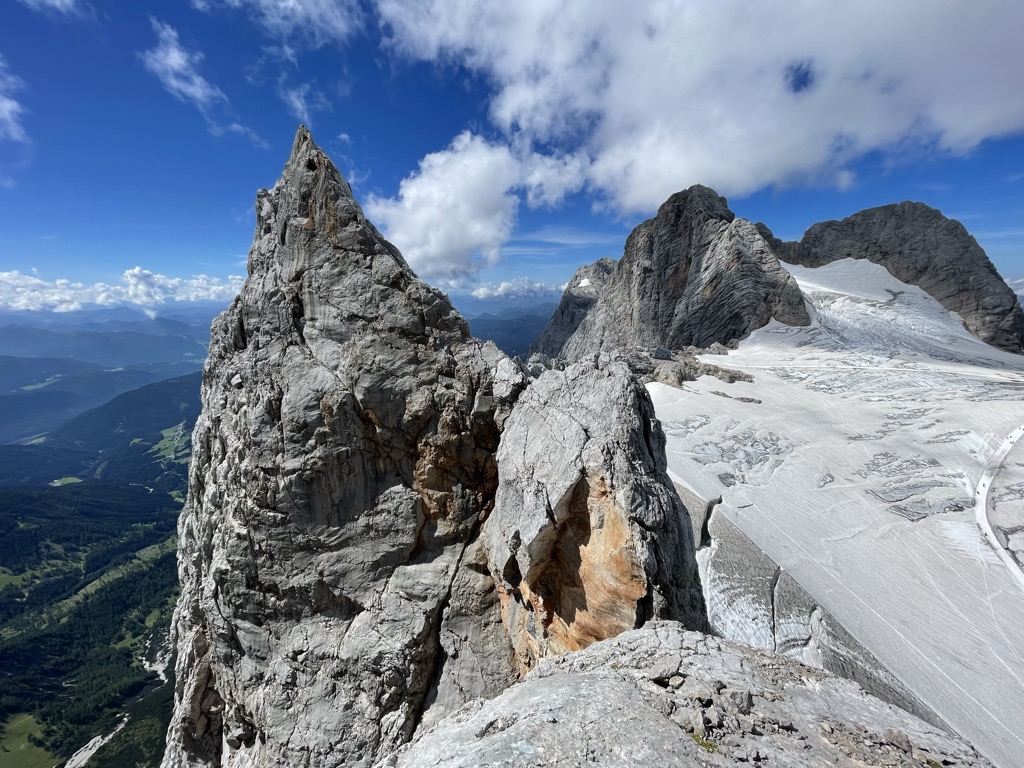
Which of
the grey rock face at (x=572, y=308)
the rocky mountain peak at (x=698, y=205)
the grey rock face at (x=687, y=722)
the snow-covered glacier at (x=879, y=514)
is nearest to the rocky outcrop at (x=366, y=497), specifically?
the grey rock face at (x=687, y=722)

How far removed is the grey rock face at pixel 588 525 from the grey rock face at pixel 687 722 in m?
1.45

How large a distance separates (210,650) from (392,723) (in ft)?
27.5

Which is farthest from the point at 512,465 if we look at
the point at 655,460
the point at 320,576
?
the point at 320,576

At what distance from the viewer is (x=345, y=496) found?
40.9 feet

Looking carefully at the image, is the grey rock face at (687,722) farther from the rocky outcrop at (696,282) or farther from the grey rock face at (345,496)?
the rocky outcrop at (696,282)

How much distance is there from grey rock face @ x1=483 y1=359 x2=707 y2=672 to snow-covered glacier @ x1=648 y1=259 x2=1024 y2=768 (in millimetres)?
8281

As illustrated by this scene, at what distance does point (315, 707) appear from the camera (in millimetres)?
11633

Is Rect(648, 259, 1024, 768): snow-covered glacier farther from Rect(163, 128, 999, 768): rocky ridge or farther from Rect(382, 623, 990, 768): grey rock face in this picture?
Rect(382, 623, 990, 768): grey rock face

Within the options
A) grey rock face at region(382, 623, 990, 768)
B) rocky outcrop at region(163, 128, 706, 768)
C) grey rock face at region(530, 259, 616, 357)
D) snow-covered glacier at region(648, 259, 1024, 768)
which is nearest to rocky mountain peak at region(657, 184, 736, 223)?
snow-covered glacier at region(648, 259, 1024, 768)

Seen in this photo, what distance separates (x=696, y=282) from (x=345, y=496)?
49476 mm

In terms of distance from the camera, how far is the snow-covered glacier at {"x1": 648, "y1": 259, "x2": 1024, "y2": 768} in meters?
14.1

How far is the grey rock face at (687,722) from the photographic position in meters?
4.86

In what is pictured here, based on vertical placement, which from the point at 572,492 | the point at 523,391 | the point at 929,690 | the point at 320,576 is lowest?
the point at 929,690

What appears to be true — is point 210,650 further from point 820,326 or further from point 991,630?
point 820,326
